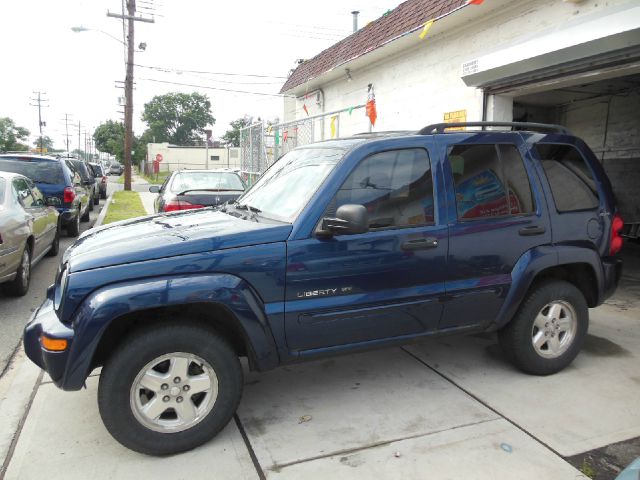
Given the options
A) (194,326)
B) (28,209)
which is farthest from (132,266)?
(28,209)

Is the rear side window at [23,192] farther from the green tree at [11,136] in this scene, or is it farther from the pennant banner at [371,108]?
the green tree at [11,136]

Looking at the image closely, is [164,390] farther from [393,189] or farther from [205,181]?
[205,181]

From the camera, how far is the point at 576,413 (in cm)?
348

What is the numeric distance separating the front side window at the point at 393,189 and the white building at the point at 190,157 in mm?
62146

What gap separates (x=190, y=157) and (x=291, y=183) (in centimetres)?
6826

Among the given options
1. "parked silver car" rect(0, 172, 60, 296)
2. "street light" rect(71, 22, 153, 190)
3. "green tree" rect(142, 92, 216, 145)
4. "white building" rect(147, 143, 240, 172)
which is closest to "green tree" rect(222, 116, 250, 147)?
"green tree" rect(142, 92, 216, 145)

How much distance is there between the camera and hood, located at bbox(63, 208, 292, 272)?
2.87 meters

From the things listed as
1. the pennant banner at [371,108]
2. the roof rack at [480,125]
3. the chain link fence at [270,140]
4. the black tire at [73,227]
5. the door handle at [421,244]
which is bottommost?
the black tire at [73,227]

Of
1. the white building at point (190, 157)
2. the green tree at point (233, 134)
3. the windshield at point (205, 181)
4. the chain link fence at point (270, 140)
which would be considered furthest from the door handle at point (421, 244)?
the green tree at point (233, 134)

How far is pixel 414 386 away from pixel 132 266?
2.32m

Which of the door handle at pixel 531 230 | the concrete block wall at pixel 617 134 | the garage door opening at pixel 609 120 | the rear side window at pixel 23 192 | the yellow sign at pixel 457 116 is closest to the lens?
the door handle at pixel 531 230

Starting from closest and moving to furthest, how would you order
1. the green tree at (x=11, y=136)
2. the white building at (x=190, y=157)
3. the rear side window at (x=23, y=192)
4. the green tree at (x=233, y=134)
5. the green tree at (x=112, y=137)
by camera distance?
the rear side window at (x=23, y=192) < the white building at (x=190, y=157) < the green tree at (x=112, y=137) < the green tree at (x=11, y=136) < the green tree at (x=233, y=134)

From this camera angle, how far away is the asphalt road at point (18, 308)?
15.6 feet

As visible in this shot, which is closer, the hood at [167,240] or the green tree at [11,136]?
the hood at [167,240]
